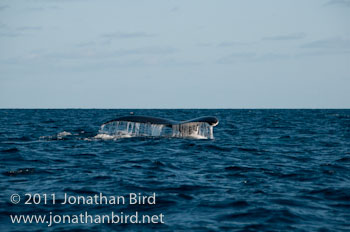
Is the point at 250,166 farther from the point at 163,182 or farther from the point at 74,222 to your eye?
the point at 74,222

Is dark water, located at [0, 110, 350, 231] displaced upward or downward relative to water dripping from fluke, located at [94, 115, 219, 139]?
downward

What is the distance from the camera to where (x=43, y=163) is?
43.4 ft

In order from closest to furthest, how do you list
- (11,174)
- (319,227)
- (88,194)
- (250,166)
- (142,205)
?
(319,227) → (142,205) → (88,194) → (11,174) → (250,166)

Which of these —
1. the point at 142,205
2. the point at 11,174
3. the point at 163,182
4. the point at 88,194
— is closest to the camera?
the point at 142,205

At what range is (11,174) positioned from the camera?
11414mm

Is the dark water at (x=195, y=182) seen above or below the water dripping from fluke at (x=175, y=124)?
below

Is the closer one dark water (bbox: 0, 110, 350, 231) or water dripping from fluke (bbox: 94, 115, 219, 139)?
dark water (bbox: 0, 110, 350, 231)

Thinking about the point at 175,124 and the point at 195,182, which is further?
the point at 175,124

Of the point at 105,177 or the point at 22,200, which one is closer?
the point at 22,200

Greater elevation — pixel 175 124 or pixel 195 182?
pixel 175 124

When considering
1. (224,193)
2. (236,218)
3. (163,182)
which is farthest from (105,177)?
(236,218)

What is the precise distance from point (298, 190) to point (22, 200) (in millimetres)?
5741

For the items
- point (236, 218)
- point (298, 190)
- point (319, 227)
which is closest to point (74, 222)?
point (236, 218)

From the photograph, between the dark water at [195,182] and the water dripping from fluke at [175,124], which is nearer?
the dark water at [195,182]
